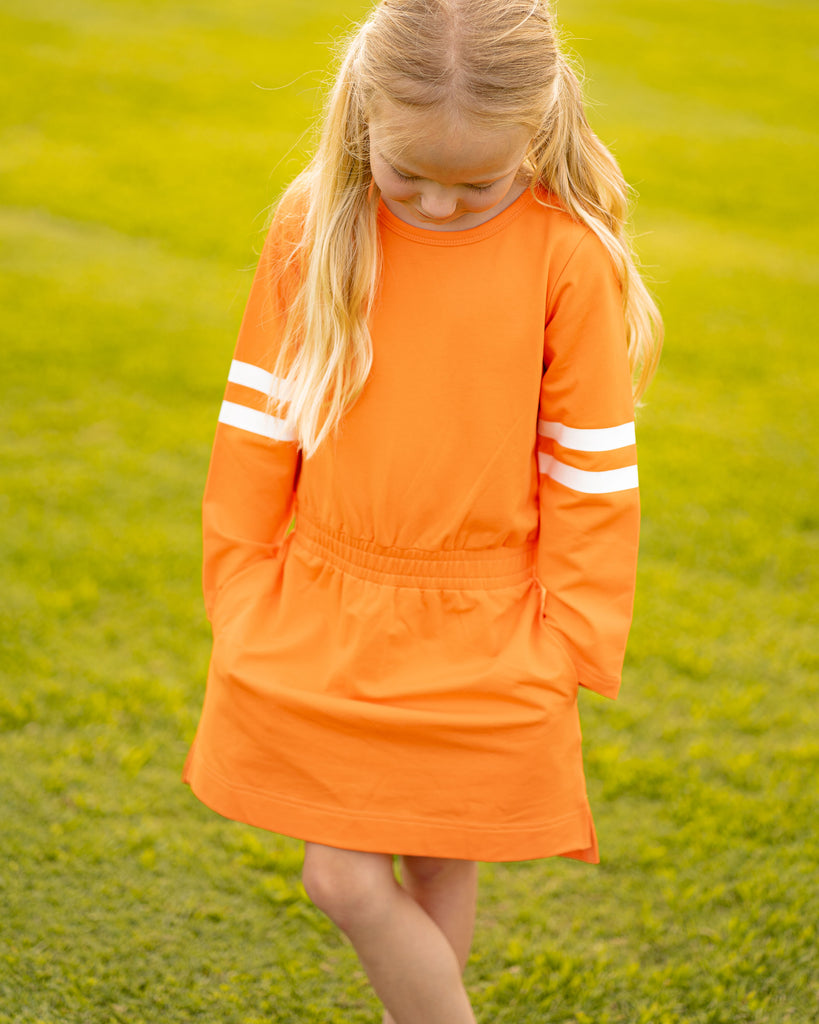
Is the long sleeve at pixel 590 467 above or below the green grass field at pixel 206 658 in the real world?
above

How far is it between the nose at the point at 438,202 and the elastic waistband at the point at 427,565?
0.57 metres

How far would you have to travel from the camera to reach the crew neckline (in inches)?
70.9

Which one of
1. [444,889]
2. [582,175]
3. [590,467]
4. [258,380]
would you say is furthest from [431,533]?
[444,889]

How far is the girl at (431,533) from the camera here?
1.81 meters

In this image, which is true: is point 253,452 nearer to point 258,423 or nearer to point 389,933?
point 258,423

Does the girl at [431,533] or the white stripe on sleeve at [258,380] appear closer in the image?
the girl at [431,533]

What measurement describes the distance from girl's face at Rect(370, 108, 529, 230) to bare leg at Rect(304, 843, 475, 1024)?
1084 millimetres

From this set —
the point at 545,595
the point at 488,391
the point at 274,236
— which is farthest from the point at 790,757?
the point at 274,236

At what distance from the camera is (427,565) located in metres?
1.90

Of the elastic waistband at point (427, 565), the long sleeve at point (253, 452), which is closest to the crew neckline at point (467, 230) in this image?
the long sleeve at point (253, 452)

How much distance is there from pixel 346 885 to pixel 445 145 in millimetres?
1192

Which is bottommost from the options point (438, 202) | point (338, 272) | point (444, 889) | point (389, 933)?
point (444, 889)

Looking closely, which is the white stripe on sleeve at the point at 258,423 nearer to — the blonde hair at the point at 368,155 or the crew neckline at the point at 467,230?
the blonde hair at the point at 368,155

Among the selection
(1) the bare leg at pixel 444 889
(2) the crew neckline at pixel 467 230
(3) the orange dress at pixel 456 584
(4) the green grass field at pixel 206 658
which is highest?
(2) the crew neckline at pixel 467 230
